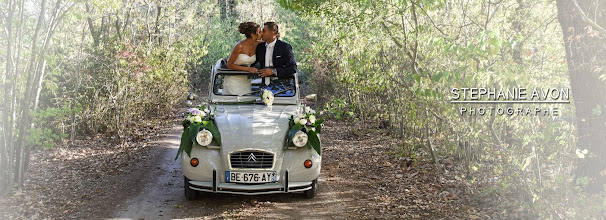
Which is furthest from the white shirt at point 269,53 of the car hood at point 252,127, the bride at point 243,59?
the car hood at point 252,127

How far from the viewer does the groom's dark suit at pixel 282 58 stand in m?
7.32

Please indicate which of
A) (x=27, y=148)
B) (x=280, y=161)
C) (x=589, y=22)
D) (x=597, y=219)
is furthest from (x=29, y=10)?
(x=597, y=219)

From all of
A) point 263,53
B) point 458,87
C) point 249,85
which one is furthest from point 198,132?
point 458,87

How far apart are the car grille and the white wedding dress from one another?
1642mm

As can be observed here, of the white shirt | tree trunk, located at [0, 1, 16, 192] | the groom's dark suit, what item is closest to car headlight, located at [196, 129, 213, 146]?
the groom's dark suit

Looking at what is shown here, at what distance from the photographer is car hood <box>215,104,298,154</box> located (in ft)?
19.2

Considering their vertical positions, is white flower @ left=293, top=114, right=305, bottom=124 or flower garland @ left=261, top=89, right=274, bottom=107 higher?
flower garland @ left=261, top=89, right=274, bottom=107

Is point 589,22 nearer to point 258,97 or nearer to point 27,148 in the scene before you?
point 258,97

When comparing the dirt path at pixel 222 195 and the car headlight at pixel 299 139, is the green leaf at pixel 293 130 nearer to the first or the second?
the car headlight at pixel 299 139

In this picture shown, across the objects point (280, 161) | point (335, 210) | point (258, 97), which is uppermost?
point (258, 97)

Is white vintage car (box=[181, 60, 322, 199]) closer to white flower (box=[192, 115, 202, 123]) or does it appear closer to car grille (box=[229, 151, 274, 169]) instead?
car grille (box=[229, 151, 274, 169])

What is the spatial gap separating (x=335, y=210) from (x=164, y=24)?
1197 centimetres

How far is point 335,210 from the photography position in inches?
243

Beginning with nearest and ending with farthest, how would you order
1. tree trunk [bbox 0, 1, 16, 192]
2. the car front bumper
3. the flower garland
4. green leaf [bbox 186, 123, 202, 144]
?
the car front bumper
green leaf [bbox 186, 123, 202, 144]
tree trunk [bbox 0, 1, 16, 192]
the flower garland
